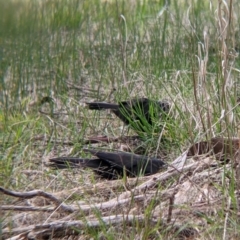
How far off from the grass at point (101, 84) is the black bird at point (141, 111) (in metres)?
0.08

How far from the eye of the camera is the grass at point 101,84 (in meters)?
2.32

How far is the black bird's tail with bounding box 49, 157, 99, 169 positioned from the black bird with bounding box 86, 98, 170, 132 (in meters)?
0.44

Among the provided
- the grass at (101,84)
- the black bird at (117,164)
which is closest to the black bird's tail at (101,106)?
the grass at (101,84)

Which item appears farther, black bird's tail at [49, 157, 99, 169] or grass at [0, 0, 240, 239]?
black bird's tail at [49, 157, 99, 169]

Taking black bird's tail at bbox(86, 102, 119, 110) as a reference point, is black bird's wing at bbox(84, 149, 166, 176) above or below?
below

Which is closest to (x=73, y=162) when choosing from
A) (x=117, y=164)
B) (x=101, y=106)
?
(x=117, y=164)

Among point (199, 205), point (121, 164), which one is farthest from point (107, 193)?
point (199, 205)

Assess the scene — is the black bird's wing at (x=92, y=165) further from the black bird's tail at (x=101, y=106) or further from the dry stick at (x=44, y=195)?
the black bird's tail at (x=101, y=106)

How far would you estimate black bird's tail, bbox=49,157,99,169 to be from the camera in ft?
8.41

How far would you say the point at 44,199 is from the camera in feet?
7.49

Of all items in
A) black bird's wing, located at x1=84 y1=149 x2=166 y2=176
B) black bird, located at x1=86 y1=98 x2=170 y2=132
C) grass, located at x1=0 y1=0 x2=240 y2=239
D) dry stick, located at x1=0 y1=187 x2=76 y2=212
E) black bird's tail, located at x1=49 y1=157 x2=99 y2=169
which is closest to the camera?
dry stick, located at x1=0 y1=187 x2=76 y2=212

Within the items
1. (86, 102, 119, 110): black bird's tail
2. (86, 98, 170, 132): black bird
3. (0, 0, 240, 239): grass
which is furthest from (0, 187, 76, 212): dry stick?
(86, 102, 119, 110): black bird's tail

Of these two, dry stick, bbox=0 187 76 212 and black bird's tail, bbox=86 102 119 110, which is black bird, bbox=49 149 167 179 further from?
black bird's tail, bbox=86 102 119 110

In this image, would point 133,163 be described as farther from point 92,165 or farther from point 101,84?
point 101,84
